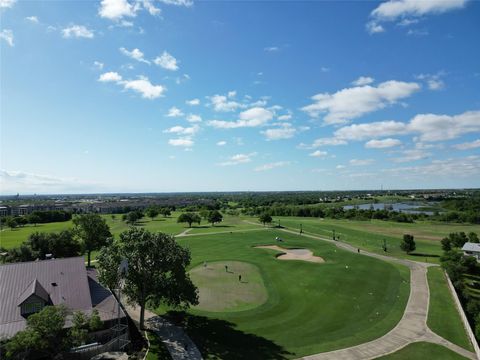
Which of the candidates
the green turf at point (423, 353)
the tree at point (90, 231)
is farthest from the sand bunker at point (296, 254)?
the tree at point (90, 231)

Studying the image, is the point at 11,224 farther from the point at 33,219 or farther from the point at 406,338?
the point at 406,338

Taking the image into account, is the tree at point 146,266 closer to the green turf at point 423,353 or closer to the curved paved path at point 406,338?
the curved paved path at point 406,338

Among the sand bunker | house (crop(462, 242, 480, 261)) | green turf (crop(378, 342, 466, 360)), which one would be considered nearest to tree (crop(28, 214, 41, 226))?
the sand bunker

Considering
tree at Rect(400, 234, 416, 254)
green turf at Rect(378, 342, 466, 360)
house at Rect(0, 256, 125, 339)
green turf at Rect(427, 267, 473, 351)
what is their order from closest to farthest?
house at Rect(0, 256, 125, 339)
green turf at Rect(378, 342, 466, 360)
green turf at Rect(427, 267, 473, 351)
tree at Rect(400, 234, 416, 254)

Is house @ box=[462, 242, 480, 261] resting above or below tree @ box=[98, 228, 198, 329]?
below

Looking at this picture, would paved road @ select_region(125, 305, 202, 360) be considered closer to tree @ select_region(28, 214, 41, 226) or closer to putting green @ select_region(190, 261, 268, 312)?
putting green @ select_region(190, 261, 268, 312)

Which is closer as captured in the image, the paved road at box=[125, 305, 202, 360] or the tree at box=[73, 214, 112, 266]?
the paved road at box=[125, 305, 202, 360]
